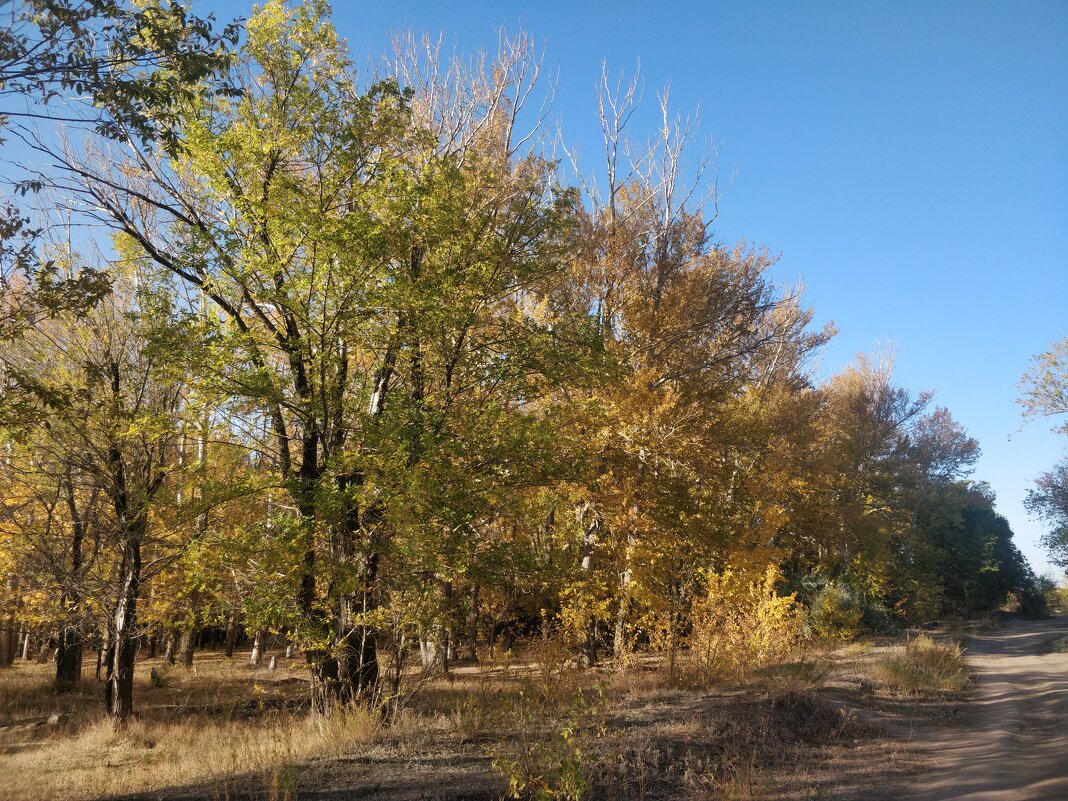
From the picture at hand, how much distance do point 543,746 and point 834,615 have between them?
1999cm

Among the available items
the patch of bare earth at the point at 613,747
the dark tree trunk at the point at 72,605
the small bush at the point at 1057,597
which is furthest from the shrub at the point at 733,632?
the small bush at the point at 1057,597

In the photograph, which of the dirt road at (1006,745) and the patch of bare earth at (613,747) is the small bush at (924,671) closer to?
the patch of bare earth at (613,747)

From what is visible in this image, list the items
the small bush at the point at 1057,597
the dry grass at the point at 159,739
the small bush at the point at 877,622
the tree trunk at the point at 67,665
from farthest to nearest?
1. the small bush at the point at 1057,597
2. the small bush at the point at 877,622
3. the tree trunk at the point at 67,665
4. the dry grass at the point at 159,739

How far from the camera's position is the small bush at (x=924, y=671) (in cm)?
1270

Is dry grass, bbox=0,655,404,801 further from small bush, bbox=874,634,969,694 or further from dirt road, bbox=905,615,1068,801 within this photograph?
small bush, bbox=874,634,969,694

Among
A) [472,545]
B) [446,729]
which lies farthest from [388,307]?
[446,729]

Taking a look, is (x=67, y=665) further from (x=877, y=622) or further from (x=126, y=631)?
(x=877, y=622)

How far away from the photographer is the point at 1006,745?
27.9 feet

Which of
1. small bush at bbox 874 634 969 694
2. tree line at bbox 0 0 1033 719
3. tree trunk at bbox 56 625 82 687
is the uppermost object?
tree line at bbox 0 0 1033 719

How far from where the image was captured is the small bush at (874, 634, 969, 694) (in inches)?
500

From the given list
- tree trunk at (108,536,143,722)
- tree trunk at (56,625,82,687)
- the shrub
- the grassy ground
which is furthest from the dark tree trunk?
the shrub

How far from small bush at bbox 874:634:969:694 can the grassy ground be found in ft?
0.26

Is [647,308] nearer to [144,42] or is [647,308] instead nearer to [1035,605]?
[144,42]

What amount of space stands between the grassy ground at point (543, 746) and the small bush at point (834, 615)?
25.3ft
